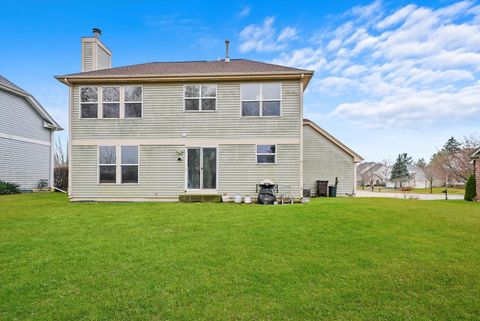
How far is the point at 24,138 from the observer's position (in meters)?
17.3

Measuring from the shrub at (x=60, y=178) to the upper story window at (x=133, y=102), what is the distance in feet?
36.2

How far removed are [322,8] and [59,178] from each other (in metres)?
20.8

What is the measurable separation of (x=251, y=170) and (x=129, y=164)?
5577 millimetres

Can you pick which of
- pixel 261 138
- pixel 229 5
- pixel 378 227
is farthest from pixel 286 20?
pixel 378 227

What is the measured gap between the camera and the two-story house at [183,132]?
11945 mm

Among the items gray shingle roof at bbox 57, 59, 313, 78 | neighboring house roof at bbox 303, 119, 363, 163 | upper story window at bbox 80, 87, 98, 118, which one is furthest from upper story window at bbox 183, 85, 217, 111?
neighboring house roof at bbox 303, 119, 363, 163

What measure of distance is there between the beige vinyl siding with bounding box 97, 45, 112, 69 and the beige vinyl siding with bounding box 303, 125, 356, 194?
12.0 meters

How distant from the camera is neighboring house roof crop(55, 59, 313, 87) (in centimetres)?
1167

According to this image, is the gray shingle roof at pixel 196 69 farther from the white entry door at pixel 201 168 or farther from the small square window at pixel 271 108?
the white entry door at pixel 201 168

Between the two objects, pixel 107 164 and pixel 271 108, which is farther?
pixel 107 164

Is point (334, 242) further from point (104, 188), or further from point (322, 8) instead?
point (322, 8)

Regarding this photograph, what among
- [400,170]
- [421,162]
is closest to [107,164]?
[400,170]

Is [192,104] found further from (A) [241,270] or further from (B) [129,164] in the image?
(A) [241,270]

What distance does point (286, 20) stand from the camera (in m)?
15.3
